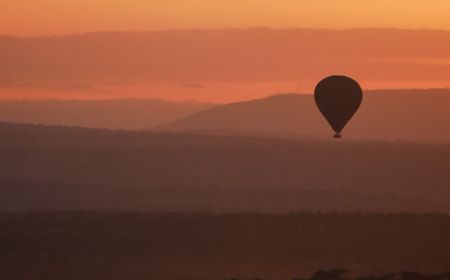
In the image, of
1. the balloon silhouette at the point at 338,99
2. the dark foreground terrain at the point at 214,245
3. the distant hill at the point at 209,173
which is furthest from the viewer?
the distant hill at the point at 209,173

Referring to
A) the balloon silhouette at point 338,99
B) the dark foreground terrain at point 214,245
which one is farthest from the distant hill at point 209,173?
the dark foreground terrain at point 214,245

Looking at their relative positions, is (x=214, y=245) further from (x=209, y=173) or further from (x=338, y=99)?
(x=209, y=173)

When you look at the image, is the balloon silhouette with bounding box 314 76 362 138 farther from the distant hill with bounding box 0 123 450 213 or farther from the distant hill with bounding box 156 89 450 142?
the distant hill with bounding box 156 89 450 142

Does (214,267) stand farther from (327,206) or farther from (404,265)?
(327,206)

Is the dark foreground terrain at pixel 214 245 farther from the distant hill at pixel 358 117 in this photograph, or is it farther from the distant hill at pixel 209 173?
the distant hill at pixel 358 117

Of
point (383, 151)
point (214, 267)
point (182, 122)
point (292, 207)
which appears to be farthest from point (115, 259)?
point (182, 122)

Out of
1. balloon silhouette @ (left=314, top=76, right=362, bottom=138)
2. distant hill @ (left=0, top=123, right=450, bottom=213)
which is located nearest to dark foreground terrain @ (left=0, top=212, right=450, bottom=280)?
balloon silhouette @ (left=314, top=76, right=362, bottom=138)
